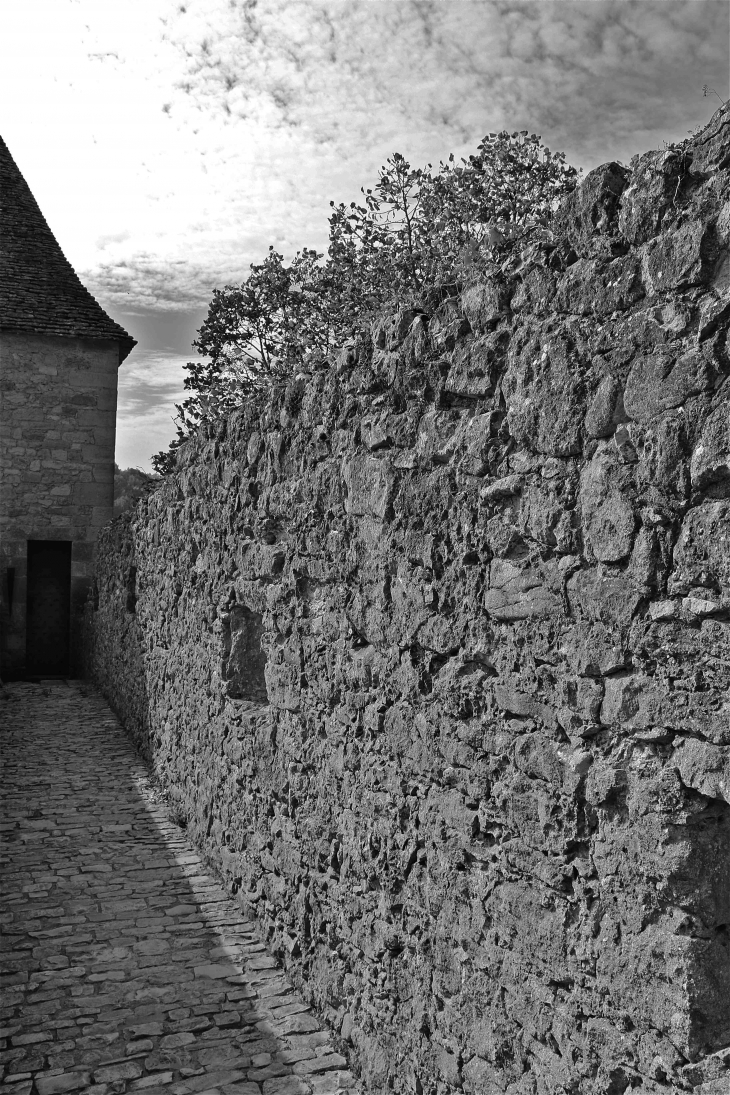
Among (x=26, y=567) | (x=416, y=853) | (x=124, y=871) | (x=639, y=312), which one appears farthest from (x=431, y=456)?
(x=26, y=567)

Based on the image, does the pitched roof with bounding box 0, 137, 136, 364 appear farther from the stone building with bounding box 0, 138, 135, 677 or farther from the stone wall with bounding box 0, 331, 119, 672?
the stone wall with bounding box 0, 331, 119, 672

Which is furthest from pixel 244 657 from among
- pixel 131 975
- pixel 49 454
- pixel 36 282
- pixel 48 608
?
pixel 36 282

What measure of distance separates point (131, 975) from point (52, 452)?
41.0 ft

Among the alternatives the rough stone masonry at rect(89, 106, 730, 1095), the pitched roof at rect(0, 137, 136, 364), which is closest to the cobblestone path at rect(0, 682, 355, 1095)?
the rough stone masonry at rect(89, 106, 730, 1095)

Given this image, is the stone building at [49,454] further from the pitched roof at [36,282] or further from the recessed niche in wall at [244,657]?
the recessed niche in wall at [244,657]

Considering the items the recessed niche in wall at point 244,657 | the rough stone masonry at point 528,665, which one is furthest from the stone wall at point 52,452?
the rough stone masonry at point 528,665

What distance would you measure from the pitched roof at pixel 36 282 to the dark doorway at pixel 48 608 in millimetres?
3749

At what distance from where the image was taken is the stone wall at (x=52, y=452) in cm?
1521

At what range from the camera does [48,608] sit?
52.9 ft

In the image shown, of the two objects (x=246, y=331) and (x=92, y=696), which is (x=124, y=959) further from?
(x=246, y=331)

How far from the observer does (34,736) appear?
32.3ft

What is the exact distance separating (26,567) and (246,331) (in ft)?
18.9

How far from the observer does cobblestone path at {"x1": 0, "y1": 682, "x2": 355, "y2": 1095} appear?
3.66 m

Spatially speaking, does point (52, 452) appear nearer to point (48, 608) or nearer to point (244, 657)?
point (48, 608)
